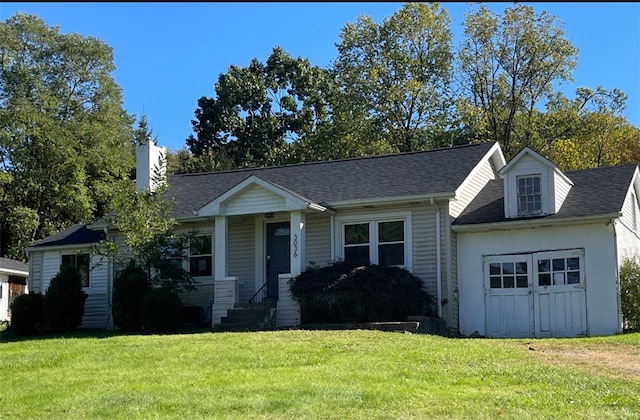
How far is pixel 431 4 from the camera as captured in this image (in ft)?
140

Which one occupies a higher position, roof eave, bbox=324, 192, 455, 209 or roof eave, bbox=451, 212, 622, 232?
roof eave, bbox=324, 192, 455, 209

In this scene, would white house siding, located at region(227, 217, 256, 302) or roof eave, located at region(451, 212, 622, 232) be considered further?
white house siding, located at region(227, 217, 256, 302)

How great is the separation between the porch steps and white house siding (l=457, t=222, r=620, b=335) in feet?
15.8

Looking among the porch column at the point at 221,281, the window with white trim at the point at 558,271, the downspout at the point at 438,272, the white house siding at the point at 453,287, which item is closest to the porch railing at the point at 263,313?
the porch column at the point at 221,281

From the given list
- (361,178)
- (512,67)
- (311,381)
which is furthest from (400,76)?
(311,381)

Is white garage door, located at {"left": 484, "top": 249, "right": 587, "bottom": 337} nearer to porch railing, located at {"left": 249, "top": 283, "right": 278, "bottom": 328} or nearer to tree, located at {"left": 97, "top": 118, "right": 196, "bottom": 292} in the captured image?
porch railing, located at {"left": 249, "top": 283, "right": 278, "bottom": 328}

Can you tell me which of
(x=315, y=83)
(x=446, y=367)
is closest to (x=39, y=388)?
(x=446, y=367)

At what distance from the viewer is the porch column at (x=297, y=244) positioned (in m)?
21.5

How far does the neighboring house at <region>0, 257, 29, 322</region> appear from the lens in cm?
3328

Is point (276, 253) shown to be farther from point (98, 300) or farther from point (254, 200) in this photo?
point (98, 300)

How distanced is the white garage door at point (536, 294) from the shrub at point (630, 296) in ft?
Answer: 3.00

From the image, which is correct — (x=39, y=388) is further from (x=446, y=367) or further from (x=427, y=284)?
(x=427, y=284)

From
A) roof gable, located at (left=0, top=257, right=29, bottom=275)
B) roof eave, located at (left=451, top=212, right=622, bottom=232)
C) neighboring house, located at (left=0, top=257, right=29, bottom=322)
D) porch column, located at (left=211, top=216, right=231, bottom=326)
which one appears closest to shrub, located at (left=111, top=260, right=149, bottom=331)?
porch column, located at (left=211, top=216, right=231, bottom=326)

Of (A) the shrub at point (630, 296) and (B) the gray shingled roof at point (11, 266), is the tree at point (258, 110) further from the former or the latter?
(A) the shrub at point (630, 296)
